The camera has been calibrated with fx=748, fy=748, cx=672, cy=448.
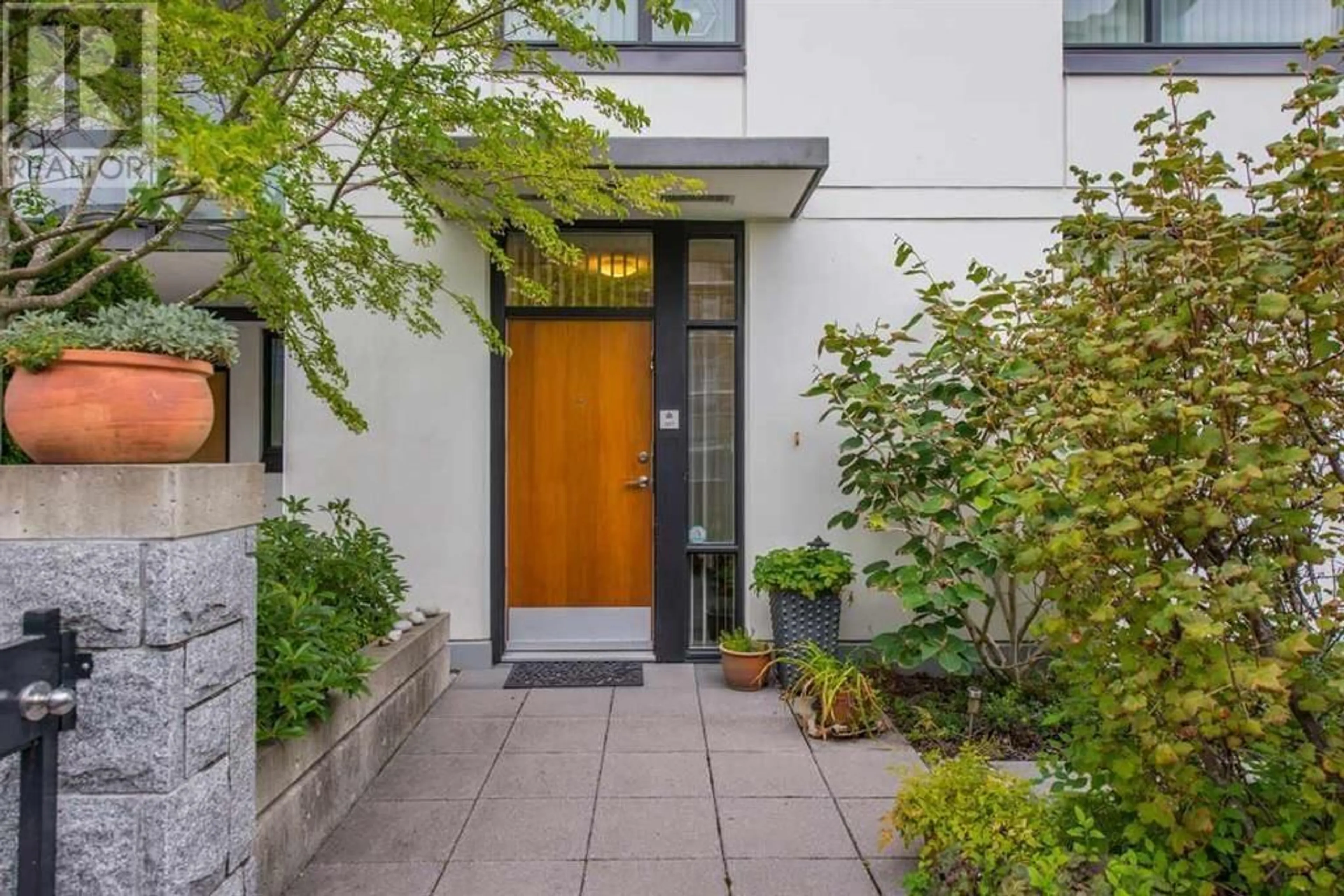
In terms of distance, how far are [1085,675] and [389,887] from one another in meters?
2.26

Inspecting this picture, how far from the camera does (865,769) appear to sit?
3.37 meters

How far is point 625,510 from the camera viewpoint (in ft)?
16.4

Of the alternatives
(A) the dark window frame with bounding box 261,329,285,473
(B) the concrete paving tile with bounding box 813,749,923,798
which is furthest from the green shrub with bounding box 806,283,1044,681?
(A) the dark window frame with bounding box 261,329,285,473

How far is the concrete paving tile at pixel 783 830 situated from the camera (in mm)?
2691

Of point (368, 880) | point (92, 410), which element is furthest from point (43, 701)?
point (368, 880)

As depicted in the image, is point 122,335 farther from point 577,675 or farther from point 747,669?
point 747,669

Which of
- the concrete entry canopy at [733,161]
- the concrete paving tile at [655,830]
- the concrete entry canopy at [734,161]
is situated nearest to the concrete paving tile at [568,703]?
the concrete paving tile at [655,830]

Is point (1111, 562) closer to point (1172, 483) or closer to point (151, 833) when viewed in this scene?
point (1172, 483)

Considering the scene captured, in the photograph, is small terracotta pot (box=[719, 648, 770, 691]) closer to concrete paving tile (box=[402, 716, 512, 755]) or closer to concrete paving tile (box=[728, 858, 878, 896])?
concrete paving tile (box=[402, 716, 512, 755])

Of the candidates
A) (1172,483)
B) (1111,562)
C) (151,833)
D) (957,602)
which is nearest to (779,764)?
(957,602)

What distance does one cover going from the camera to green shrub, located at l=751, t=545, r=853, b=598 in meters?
4.33

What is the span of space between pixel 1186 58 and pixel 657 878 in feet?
18.9

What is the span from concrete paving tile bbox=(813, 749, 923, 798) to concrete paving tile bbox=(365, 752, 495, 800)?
1.53 meters

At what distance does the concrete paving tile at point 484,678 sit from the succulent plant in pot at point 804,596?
66.3 inches
